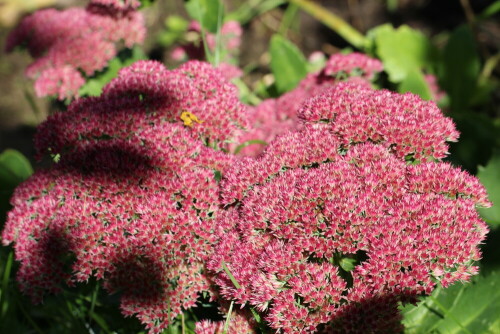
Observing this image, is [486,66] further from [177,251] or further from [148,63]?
[177,251]

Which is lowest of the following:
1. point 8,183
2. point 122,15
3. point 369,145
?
point 8,183

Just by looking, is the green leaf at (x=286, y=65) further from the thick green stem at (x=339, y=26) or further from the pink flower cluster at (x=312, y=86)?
the thick green stem at (x=339, y=26)

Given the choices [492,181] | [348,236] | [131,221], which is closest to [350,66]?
[492,181]

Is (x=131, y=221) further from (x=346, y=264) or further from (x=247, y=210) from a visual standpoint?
(x=346, y=264)

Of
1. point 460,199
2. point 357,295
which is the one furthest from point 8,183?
point 460,199

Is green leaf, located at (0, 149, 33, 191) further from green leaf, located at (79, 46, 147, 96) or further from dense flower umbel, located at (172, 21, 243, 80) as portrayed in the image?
dense flower umbel, located at (172, 21, 243, 80)
